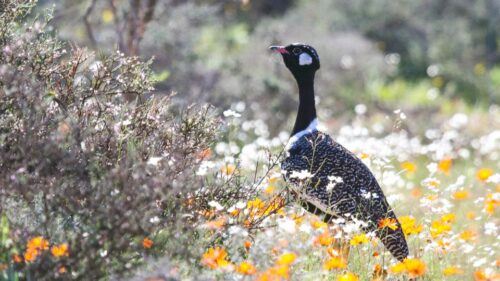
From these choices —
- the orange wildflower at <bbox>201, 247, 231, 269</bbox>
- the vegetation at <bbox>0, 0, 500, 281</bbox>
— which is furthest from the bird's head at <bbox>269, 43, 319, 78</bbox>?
the orange wildflower at <bbox>201, 247, 231, 269</bbox>

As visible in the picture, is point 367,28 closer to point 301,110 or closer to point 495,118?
point 495,118

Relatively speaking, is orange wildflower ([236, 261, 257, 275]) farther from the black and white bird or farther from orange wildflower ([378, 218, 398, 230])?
the black and white bird

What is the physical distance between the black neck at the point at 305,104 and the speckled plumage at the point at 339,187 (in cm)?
29

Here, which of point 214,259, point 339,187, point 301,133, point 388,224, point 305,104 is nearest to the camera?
point 214,259

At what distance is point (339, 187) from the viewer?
16.0 ft

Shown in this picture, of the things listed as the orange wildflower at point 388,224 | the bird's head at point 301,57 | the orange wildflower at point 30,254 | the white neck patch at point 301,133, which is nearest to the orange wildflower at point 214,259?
the orange wildflower at point 30,254

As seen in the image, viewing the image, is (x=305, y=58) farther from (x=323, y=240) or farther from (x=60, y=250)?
(x=60, y=250)

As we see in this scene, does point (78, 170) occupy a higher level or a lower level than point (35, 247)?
higher

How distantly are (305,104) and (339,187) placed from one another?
0.76 metres

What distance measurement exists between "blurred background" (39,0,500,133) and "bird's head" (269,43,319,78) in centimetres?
221

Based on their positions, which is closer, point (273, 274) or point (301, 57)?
point (273, 274)

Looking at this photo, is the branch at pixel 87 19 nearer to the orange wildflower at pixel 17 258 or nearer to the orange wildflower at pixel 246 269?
the orange wildflower at pixel 17 258

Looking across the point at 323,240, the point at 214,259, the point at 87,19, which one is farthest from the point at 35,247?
the point at 87,19

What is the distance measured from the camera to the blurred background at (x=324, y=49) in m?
9.80
